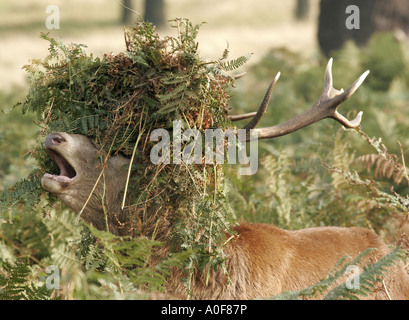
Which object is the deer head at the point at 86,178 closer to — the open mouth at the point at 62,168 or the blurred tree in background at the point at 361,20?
the open mouth at the point at 62,168

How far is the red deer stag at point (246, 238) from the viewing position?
402cm

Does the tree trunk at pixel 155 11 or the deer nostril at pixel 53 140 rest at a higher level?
the tree trunk at pixel 155 11

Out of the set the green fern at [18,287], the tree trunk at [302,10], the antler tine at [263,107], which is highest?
the tree trunk at [302,10]

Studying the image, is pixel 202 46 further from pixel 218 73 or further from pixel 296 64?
pixel 218 73

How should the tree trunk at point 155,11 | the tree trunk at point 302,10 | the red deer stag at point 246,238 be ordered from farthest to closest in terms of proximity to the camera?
1. the tree trunk at point 302,10
2. the tree trunk at point 155,11
3. the red deer stag at point 246,238

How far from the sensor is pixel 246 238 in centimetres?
428

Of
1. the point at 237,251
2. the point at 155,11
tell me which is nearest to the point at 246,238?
the point at 237,251

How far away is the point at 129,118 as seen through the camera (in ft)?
13.4

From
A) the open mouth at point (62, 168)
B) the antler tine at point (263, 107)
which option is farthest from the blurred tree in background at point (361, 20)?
the open mouth at point (62, 168)

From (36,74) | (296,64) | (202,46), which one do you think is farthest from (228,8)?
(36,74)

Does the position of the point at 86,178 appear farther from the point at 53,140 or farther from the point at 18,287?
the point at 18,287

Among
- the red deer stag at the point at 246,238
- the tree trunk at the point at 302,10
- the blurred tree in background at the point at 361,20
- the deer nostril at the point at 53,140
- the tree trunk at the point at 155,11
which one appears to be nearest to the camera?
the deer nostril at the point at 53,140

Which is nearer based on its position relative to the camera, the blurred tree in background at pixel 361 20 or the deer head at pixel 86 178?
the deer head at pixel 86 178

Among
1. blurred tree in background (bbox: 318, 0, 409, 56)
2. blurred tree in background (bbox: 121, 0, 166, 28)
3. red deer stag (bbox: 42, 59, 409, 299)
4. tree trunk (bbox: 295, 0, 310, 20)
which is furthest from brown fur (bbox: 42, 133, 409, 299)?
tree trunk (bbox: 295, 0, 310, 20)
